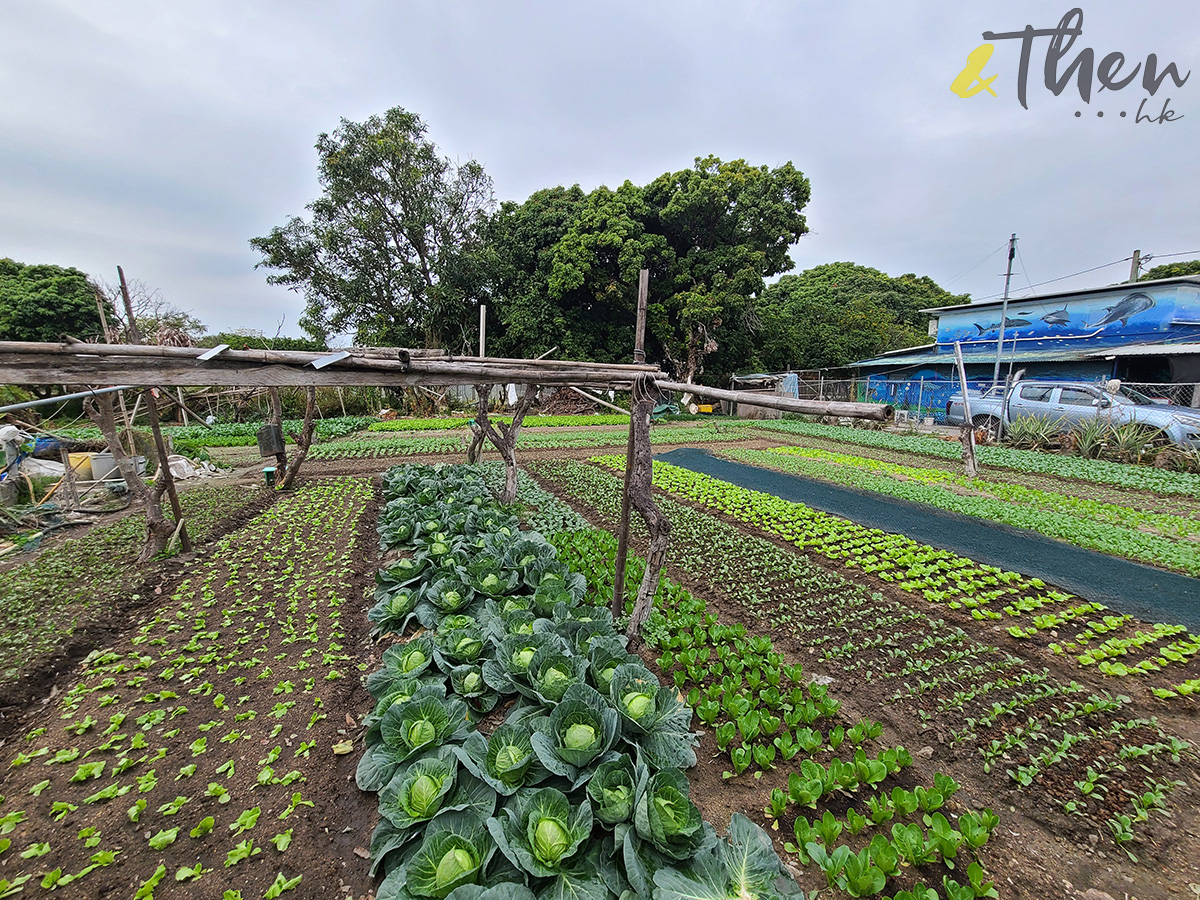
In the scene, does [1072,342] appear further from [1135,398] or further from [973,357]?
[1135,398]

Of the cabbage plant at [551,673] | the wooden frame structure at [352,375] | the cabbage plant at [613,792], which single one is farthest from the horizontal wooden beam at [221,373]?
the cabbage plant at [613,792]

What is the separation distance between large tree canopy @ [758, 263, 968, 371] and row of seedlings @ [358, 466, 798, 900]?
24.8 meters

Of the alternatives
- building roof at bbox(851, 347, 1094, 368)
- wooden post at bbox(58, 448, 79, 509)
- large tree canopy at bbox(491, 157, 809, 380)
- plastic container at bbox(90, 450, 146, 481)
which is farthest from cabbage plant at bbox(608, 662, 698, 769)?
building roof at bbox(851, 347, 1094, 368)

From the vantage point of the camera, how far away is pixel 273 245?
68.0 feet

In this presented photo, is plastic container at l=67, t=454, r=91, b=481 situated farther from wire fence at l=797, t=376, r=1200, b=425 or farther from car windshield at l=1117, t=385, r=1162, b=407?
car windshield at l=1117, t=385, r=1162, b=407

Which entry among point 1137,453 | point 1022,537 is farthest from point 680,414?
point 1022,537

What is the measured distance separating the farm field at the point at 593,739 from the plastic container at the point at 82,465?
17.6ft

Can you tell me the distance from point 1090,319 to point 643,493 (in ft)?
93.4

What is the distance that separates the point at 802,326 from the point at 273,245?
29.4m

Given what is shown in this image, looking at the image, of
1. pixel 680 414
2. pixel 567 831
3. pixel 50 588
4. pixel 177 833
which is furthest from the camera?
pixel 680 414

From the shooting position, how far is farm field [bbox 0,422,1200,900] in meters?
2.14

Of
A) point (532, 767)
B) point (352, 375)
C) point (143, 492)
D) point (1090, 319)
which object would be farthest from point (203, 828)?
point (1090, 319)

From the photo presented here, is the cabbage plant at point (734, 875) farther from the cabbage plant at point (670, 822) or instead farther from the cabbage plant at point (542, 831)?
the cabbage plant at point (542, 831)

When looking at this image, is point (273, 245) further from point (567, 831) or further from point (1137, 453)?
point (1137, 453)
